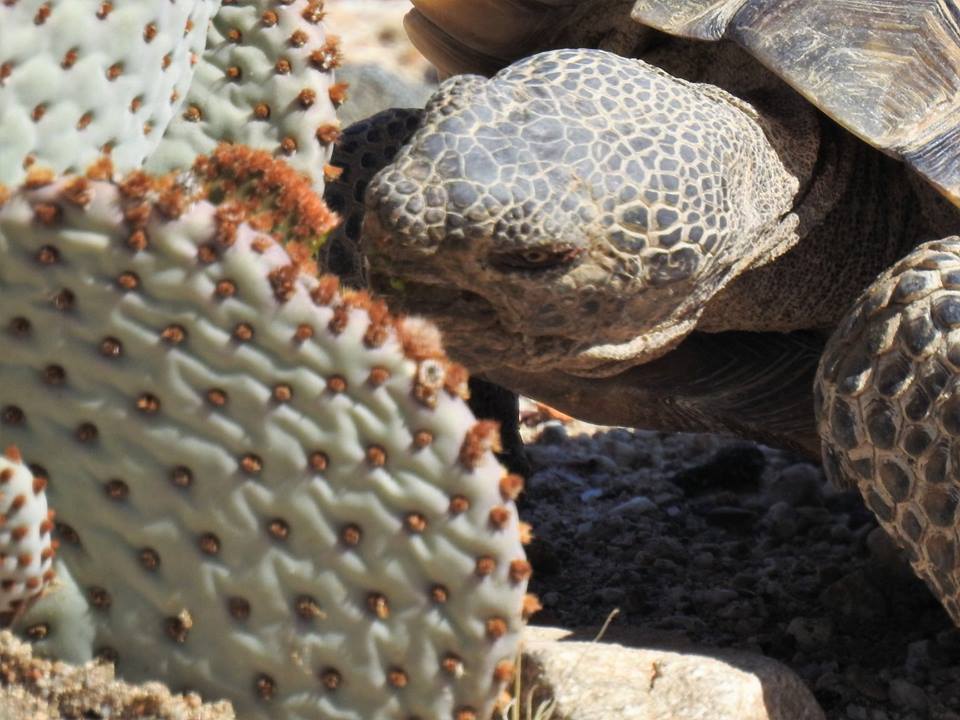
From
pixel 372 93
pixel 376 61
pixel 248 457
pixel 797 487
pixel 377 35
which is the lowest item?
pixel 377 35

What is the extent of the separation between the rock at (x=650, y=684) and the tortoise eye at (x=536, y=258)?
77cm

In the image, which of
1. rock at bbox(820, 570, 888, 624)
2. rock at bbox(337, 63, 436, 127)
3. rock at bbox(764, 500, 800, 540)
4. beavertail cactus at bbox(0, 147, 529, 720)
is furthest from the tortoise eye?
rock at bbox(337, 63, 436, 127)

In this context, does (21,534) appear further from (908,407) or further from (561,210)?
(908,407)

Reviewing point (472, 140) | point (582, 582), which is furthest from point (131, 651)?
point (582, 582)

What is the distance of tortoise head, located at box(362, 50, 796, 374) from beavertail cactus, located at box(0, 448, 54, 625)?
919 millimetres

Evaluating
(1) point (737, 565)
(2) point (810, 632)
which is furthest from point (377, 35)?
(2) point (810, 632)

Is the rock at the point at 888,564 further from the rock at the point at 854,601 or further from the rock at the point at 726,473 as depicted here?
the rock at the point at 726,473

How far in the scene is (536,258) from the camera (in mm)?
3047

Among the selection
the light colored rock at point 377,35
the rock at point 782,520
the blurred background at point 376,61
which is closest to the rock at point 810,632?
the rock at point 782,520

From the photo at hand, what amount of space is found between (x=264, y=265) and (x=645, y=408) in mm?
2049

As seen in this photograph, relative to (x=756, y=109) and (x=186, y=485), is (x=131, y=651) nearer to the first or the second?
(x=186, y=485)

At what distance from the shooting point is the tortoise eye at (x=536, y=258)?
9.93 ft

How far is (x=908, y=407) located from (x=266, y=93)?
4.86ft

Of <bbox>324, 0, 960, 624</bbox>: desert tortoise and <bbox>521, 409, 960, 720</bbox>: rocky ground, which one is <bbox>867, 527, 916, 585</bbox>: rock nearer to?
<bbox>521, 409, 960, 720</bbox>: rocky ground
